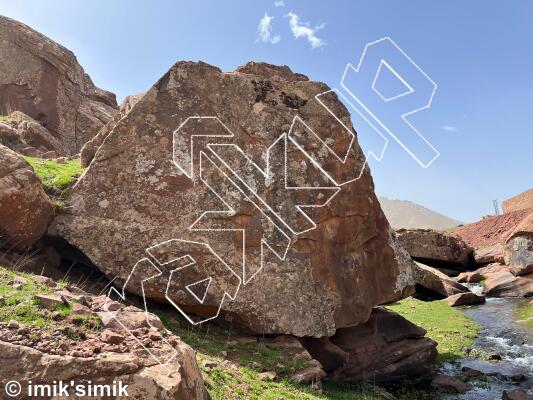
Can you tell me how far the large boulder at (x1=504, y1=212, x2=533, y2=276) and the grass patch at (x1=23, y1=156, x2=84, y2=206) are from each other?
91.3 feet

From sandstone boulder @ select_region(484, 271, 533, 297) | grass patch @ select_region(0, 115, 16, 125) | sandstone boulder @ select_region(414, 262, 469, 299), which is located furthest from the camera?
sandstone boulder @ select_region(484, 271, 533, 297)

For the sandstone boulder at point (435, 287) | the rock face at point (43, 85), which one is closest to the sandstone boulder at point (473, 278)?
the sandstone boulder at point (435, 287)

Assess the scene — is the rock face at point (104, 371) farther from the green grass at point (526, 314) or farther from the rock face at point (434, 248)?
the rock face at point (434, 248)

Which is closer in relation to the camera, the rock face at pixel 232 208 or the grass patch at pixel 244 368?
the grass patch at pixel 244 368

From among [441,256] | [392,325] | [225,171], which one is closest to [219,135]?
[225,171]

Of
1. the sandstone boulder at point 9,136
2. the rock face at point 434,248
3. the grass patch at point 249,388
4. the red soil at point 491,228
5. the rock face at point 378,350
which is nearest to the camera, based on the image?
the grass patch at point 249,388

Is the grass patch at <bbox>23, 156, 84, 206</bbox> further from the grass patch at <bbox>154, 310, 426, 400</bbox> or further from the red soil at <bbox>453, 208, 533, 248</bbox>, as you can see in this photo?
the red soil at <bbox>453, 208, 533, 248</bbox>

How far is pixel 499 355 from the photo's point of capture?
15328mm

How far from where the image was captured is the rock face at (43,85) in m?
20.8

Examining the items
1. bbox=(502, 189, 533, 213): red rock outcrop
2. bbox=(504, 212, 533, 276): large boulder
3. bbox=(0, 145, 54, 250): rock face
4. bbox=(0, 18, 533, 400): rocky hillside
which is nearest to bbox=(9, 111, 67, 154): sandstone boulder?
bbox=(0, 18, 533, 400): rocky hillside

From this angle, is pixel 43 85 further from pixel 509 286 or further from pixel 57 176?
pixel 509 286

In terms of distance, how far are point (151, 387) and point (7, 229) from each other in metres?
6.00

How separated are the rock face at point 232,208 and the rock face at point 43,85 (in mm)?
11889

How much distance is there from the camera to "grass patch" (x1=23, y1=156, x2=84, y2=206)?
10945 millimetres
